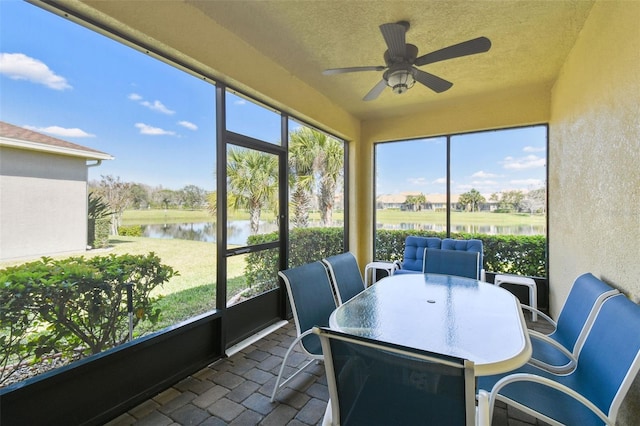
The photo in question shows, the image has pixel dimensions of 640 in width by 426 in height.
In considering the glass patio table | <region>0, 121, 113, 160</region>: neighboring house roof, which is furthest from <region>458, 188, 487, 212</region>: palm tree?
<region>0, 121, 113, 160</region>: neighboring house roof

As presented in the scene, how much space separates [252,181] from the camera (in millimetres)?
3109

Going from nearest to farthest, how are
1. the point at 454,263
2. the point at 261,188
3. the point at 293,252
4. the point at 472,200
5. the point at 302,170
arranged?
1. the point at 454,263
2. the point at 261,188
3. the point at 293,252
4. the point at 302,170
5. the point at 472,200

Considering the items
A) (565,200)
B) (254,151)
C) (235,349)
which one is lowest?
(235,349)

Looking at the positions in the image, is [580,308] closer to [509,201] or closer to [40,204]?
[509,201]

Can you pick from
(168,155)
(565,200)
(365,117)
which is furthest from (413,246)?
(168,155)

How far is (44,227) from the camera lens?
5.32ft


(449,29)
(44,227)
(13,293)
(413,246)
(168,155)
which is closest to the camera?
(13,293)

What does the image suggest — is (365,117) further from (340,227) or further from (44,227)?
(44,227)

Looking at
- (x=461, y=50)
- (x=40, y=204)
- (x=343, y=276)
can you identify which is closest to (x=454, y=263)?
(x=343, y=276)

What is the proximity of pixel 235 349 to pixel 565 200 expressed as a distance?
3762mm

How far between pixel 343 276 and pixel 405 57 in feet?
6.15

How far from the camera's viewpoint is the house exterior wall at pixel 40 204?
4.89ft

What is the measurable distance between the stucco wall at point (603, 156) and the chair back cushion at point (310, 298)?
1.77 metres

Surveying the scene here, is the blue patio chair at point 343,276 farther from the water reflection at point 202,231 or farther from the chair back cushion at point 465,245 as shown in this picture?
the chair back cushion at point 465,245
